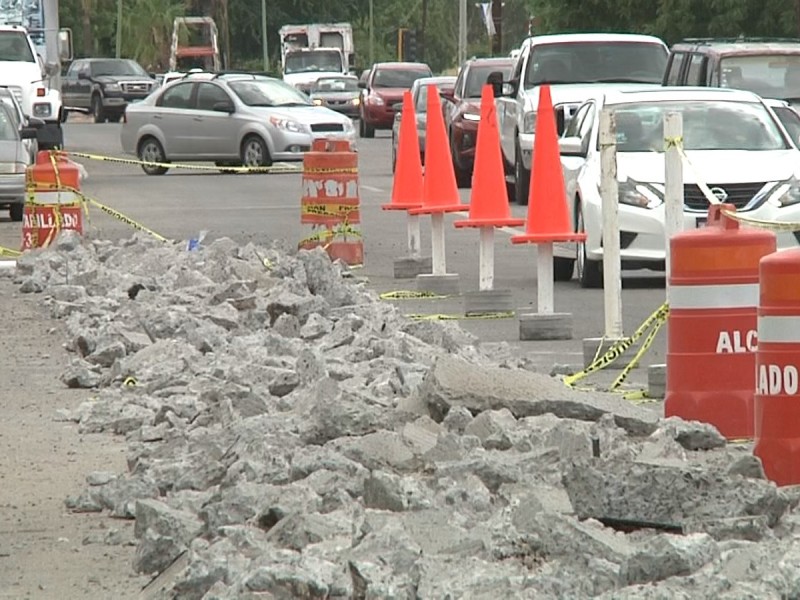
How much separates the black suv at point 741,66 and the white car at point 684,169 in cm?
683

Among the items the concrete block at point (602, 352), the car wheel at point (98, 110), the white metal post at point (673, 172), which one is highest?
the white metal post at point (673, 172)

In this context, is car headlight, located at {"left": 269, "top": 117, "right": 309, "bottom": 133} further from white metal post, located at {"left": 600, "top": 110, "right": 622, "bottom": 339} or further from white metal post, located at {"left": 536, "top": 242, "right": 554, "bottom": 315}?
white metal post, located at {"left": 600, "top": 110, "right": 622, "bottom": 339}

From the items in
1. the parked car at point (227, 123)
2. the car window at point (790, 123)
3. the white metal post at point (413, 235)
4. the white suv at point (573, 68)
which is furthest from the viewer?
the parked car at point (227, 123)

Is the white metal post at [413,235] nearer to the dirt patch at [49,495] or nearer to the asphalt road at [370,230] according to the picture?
the asphalt road at [370,230]

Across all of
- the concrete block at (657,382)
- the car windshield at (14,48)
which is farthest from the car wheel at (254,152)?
the concrete block at (657,382)

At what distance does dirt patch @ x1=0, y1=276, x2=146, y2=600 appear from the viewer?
677cm

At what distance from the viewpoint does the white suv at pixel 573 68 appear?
2762 centimetres

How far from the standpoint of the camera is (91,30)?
349 feet

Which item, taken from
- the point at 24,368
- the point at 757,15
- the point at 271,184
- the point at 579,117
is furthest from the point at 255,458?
the point at 757,15

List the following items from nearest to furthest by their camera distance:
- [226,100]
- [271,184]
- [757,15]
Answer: [271,184] → [226,100] → [757,15]

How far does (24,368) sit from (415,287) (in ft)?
16.6

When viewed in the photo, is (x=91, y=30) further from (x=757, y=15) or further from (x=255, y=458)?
(x=255, y=458)

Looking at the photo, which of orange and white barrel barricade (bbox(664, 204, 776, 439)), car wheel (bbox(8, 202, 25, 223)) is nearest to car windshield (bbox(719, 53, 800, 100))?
car wheel (bbox(8, 202, 25, 223))

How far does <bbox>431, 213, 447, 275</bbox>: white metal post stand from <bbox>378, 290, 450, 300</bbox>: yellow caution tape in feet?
0.73
